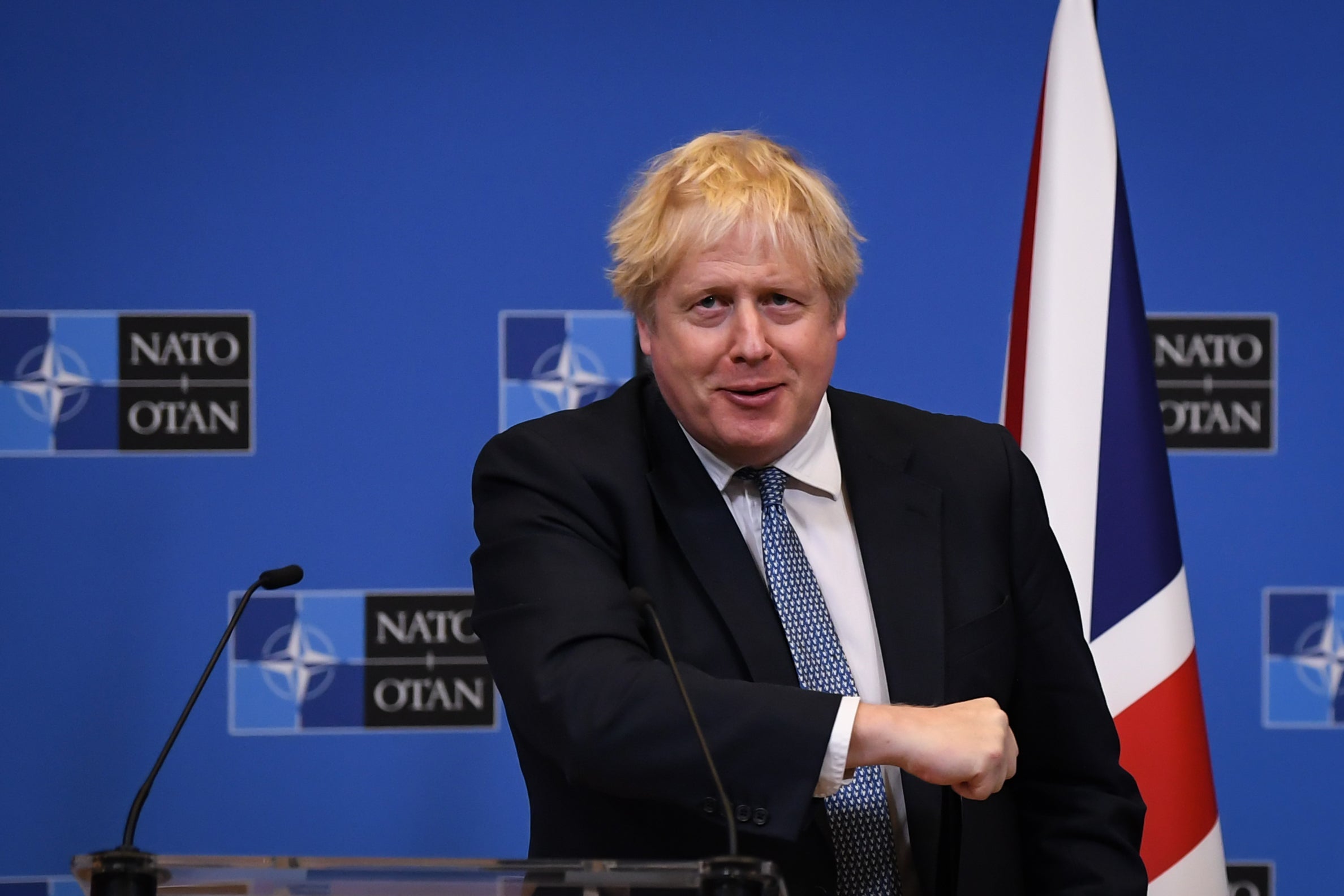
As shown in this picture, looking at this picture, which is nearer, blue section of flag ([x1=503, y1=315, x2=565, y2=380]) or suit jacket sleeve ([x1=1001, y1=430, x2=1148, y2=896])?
suit jacket sleeve ([x1=1001, y1=430, x2=1148, y2=896])

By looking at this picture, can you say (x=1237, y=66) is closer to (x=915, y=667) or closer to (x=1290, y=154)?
(x=1290, y=154)

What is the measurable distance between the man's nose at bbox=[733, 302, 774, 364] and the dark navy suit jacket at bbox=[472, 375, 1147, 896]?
15 cm

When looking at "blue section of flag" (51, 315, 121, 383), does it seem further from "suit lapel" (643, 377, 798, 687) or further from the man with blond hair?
"suit lapel" (643, 377, 798, 687)

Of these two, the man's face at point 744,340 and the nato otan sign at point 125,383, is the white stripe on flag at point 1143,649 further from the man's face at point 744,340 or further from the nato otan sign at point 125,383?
the nato otan sign at point 125,383

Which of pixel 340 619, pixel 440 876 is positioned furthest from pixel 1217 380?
pixel 440 876

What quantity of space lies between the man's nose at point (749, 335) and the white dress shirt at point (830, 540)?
147mm

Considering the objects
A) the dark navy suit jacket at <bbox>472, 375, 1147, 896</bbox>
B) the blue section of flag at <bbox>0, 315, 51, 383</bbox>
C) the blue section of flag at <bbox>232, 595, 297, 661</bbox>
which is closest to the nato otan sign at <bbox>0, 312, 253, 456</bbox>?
the blue section of flag at <bbox>0, 315, 51, 383</bbox>

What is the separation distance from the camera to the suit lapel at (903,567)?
138 cm

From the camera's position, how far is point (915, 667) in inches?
55.3

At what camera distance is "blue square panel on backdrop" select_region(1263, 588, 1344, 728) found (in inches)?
105

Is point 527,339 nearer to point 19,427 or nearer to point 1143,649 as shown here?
point 19,427

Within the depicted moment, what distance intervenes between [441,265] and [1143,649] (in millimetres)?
1583

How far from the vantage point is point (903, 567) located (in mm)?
1472

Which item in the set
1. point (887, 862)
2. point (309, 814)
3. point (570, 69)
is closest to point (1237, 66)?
point (570, 69)
